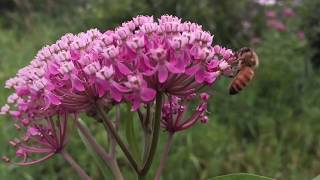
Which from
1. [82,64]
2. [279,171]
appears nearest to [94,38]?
[82,64]

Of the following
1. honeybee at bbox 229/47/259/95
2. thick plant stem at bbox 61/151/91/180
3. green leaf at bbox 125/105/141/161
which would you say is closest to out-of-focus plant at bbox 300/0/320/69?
honeybee at bbox 229/47/259/95

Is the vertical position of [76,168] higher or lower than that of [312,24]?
lower

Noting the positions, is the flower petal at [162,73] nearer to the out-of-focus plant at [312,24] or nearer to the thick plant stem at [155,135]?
the thick plant stem at [155,135]

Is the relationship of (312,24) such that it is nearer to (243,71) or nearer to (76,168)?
(243,71)

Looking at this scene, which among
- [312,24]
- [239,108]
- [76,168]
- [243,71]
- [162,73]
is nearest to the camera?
[162,73]

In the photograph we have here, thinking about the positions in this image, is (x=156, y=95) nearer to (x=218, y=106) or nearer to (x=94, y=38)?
(x=94, y=38)

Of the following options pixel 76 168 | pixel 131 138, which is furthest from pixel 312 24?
pixel 76 168
